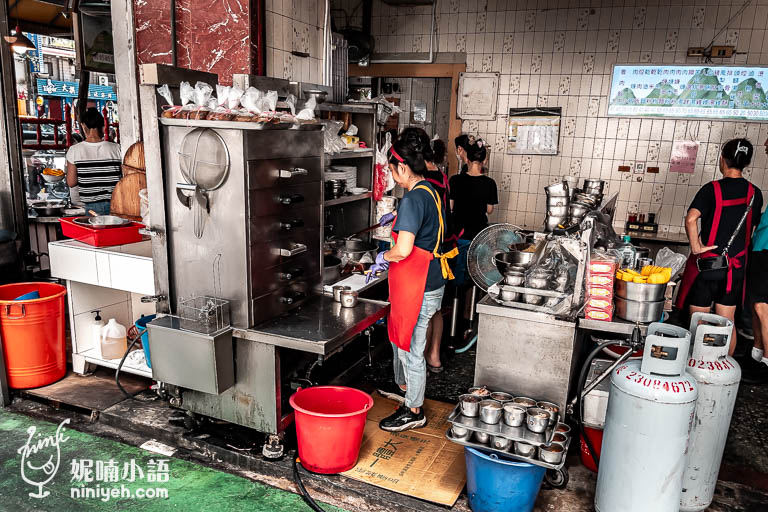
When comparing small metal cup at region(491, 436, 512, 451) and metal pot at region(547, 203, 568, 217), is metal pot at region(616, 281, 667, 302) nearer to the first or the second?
small metal cup at region(491, 436, 512, 451)

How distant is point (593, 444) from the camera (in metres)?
3.21

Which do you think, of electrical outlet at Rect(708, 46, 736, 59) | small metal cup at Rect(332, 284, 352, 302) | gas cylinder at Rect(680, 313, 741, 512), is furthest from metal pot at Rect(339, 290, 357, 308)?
electrical outlet at Rect(708, 46, 736, 59)

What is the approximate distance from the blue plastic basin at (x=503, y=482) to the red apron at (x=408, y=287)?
2.92 feet

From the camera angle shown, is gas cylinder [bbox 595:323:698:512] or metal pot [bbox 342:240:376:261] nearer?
gas cylinder [bbox 595:323:698:512]

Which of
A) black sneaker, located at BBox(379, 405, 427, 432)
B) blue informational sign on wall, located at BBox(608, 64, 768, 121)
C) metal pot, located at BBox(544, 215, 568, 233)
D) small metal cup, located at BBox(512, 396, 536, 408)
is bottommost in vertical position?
black sneaker, located at BBox(379, 405, 427, 432)

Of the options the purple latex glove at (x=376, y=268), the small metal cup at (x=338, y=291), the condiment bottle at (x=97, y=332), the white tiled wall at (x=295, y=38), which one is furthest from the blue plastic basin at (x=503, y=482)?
the white tiled wall at (x=295, y=38)

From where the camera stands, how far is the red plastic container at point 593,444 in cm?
318

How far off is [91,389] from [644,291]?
3.79 meters

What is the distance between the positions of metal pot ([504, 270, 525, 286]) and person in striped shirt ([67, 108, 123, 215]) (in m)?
4.33

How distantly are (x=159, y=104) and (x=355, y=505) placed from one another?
249 centimetres

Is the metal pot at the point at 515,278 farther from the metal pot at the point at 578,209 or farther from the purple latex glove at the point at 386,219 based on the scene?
the purple latex glove at the point at 386,219

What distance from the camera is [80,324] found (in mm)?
4133

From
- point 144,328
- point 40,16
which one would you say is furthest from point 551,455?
point 40,16

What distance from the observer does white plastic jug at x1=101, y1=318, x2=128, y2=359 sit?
409cm
